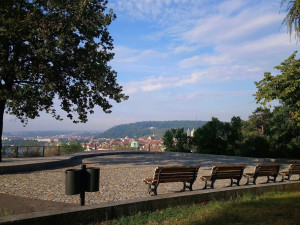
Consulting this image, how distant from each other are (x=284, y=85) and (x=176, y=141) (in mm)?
14621

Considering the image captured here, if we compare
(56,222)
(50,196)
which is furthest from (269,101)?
(56,222)

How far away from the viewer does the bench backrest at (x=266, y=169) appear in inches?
343

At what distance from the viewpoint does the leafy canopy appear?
40.3ft

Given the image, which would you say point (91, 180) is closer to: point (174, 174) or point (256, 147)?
point (174, 174)

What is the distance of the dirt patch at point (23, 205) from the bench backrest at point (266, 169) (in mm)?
5487

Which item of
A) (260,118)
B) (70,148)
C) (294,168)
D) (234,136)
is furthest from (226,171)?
(260,118)

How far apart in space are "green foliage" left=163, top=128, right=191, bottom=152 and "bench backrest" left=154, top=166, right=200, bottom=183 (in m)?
19.3

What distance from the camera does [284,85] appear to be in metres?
14.3

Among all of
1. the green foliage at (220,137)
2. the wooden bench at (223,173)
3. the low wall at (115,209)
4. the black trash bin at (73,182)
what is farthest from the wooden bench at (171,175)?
the green foliage at (220,137)

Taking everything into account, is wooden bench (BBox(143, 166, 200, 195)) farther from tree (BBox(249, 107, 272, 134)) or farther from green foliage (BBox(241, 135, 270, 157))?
tree (BBox(249, 107, 272, 134))

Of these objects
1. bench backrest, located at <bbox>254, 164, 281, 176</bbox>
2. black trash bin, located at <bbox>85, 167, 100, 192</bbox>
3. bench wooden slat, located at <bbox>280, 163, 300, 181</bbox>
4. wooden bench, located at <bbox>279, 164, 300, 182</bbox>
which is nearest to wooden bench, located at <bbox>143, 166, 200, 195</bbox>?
black trash bin, located at <bbox>85, 167, 100, 192</bbox>

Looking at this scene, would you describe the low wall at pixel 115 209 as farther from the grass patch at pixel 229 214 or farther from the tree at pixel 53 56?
the tree at pixel 53 56

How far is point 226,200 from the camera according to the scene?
6.73 m

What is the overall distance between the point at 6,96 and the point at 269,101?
12.8 metres
